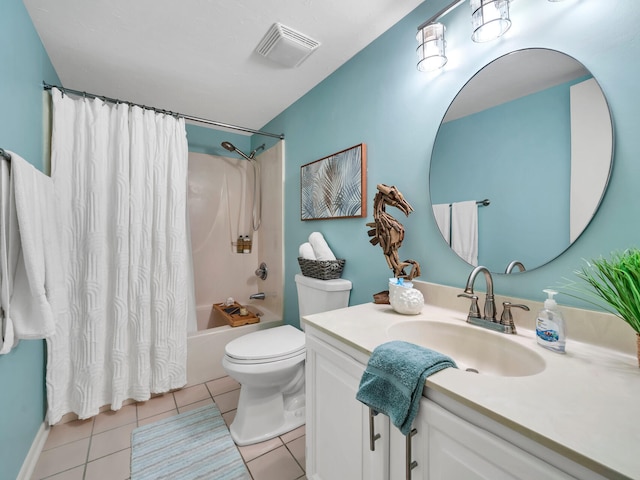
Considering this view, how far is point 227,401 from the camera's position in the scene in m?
1.81

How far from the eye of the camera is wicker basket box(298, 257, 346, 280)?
1.64 m

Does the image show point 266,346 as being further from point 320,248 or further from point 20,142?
point 20,142

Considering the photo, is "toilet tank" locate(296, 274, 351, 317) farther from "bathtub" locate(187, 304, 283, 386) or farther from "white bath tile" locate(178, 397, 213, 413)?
"white bath tile" locate(178, 397, 213, 413)

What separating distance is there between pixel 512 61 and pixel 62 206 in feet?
7.45

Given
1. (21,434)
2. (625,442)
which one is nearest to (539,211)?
(625,442)

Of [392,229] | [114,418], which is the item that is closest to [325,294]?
[392,229]

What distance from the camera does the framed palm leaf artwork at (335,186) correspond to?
5.16 feet

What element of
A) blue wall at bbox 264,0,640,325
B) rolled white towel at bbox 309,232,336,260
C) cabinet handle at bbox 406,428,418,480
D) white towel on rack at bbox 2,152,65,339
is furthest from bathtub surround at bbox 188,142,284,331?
cabinet handle at bbox 406,428,418,480

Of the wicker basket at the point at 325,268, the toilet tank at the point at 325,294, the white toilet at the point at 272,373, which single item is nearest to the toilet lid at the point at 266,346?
the white toilet at the point at 272,373

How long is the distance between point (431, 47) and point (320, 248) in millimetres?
1154

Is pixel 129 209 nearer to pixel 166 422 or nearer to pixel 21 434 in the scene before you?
pixel 21 434

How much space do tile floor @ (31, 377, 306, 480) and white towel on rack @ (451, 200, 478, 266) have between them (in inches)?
48.5

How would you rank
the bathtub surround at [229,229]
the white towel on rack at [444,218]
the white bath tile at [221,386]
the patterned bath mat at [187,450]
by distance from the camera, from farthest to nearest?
the bathtub surround at [229,229], the white bath tile at [221,386], the patterned bath mat at [187,450], the white towel on rack at [444,218]

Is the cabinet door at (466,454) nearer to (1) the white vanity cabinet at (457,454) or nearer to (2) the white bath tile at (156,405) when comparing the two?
(1) the white vanity cabinet at (457,454)
